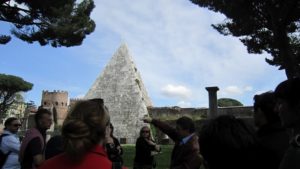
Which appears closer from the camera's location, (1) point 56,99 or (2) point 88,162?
(2) point 88,162

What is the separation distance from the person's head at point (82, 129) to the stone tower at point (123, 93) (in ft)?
123

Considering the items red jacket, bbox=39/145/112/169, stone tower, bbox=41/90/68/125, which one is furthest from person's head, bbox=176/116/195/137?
stone tower, bbox=41/90/68/125

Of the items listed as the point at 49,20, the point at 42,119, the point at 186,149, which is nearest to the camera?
the point at 186,149

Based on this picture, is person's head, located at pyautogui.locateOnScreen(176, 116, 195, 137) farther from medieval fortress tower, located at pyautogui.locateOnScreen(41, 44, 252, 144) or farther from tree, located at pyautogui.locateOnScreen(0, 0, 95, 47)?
medieval fortress tower, located at pyautogui.locateOnScreen(41, 44, 252, 144)

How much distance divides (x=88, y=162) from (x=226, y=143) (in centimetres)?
75

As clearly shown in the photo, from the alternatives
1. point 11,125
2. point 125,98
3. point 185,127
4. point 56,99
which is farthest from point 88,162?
point 56,99

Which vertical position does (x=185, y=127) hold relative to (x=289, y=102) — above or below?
below

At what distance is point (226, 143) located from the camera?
2330 mm

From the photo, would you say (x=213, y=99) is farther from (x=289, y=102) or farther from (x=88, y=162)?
(x=88, y=162)

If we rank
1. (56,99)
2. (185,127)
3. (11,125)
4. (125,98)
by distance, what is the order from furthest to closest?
(56,99) → (125,98) → (11,125) → (185,127)

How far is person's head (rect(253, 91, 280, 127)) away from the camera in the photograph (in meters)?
2.96

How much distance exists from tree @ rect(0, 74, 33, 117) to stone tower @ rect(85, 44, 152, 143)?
43.7 feet

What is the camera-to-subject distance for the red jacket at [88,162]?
87.4 inches

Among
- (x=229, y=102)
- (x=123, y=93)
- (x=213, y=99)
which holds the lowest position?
(x=213, y=99)
